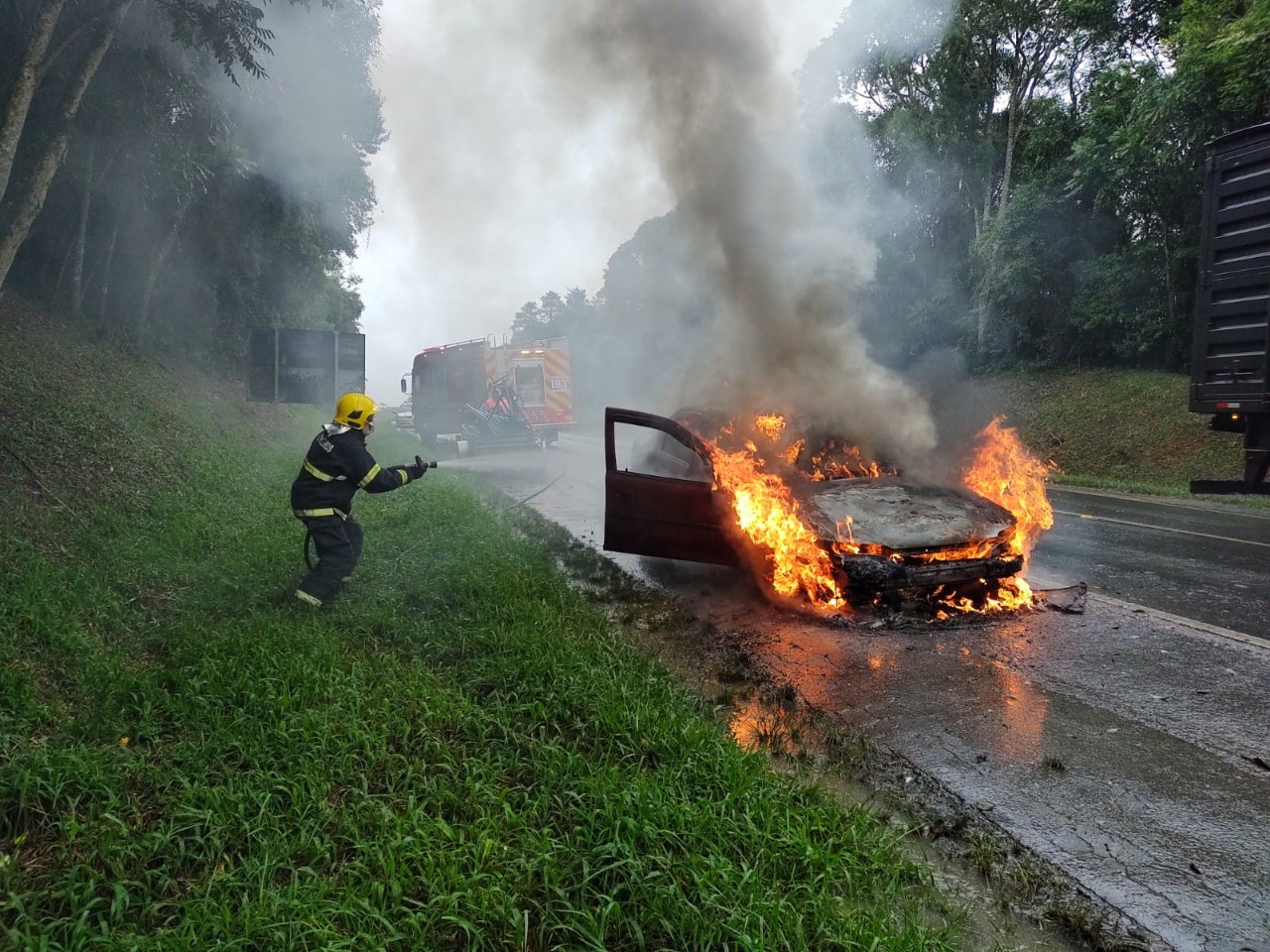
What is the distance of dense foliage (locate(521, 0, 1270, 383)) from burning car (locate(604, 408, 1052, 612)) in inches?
354

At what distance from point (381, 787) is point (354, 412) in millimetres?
3257

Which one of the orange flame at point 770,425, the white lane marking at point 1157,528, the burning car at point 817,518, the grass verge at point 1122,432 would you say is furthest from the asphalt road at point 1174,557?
the orange flame at point 770,425

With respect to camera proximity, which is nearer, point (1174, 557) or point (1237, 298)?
point (1237, 298)

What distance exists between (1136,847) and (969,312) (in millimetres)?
24467

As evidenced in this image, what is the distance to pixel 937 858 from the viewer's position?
2.74m

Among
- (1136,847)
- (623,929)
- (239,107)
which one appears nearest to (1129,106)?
(239,107)

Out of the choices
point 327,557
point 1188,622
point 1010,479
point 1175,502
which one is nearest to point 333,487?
point 327,557

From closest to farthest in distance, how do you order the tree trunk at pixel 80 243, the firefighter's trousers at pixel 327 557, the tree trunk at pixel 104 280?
the firefighter's trousers at pixel 327 557
the tree trunk at pixel 80 243
the tree trunk at pixel 104 280

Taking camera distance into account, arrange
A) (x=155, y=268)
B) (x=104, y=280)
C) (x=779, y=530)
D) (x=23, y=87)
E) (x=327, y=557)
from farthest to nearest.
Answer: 1. (x=155, y=268)
2. (x=104, y=280)
3. (x=23, y=87)
4. (x=779, y=530)
5. (x=327, y=557)

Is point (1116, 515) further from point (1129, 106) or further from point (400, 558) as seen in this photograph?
point (1129, 106)

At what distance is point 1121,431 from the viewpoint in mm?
17328

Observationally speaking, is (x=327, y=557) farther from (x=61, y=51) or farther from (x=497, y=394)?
(x=497, y=394)

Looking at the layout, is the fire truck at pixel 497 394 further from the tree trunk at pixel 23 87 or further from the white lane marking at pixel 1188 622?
the white lane marking at pixel 1188 622

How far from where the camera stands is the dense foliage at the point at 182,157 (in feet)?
25.1
